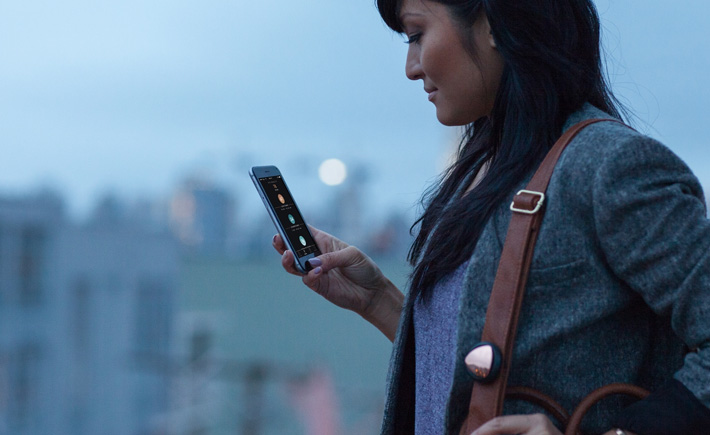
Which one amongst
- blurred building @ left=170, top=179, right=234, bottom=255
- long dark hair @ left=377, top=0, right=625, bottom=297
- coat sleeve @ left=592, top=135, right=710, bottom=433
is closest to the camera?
coat sleeve @ left=592, top=135, right=710, bottom=433

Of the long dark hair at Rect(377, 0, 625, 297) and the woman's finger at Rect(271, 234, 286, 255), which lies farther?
the woman's finger at Rect(271, 234, 286, 255)

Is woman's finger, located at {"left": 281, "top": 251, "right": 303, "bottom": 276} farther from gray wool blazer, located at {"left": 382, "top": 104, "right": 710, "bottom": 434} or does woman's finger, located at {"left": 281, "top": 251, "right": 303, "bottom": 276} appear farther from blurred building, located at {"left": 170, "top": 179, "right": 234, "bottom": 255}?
blurred building, located at {"left": 170, "top": 179, "right": 234, "bottom": 255}

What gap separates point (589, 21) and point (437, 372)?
39 centimetres

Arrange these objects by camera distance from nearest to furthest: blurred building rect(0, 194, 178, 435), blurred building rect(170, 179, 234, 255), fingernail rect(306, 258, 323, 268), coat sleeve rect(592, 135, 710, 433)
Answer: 1. coat sleeve rect(592, 135, 710, 433)
2. fingernail rect(306, 258, 323, 268)
3. blurred building rect(170, 179, 234, 255)
4. blurred building rect(0, 194, 178, 435)

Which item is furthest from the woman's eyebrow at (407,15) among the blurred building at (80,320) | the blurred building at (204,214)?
the blurred building at (80,320)

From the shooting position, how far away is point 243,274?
5.61 meters

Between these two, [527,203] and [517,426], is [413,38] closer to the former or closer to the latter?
[527,203]

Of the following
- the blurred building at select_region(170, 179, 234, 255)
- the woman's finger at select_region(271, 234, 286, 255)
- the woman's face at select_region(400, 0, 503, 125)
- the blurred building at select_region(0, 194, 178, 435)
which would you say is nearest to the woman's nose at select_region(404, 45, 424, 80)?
the woman's face at select_region(400, 0, 503, 125)

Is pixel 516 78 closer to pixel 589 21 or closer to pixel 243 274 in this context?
pixel 589 21

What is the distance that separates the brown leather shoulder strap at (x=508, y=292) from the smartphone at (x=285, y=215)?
327 mm

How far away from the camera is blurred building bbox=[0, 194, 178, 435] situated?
438 centimetres

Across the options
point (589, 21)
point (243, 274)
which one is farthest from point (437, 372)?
point (243, 274)

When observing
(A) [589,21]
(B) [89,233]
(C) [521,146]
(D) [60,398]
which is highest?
(A) [589,21]

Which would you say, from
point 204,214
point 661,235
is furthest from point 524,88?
point 204,214
